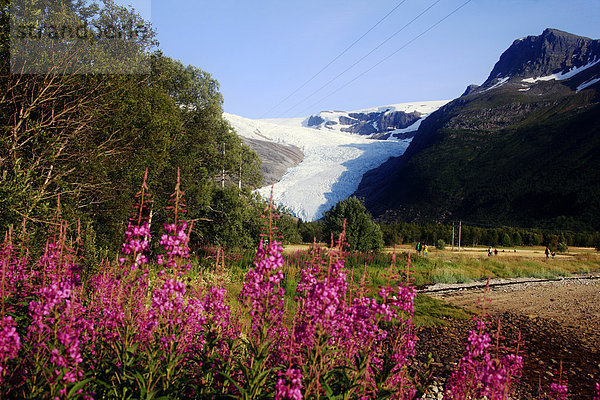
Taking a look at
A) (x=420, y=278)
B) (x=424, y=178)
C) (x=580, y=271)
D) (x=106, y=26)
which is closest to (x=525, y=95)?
(x=424, y=178)

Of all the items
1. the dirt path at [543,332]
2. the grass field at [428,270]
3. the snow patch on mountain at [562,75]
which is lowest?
the dirt path at [543,332]

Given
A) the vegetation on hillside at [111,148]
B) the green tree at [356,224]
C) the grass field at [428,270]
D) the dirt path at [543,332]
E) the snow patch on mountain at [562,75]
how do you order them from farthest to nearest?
the snow patch on mountain at [562,75] < the green tree at [356,224] < the grass field at [428,270] < the vegetation on hillside at [111,148] < the dirt path at [543,332]

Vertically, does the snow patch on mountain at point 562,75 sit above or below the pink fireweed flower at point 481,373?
above

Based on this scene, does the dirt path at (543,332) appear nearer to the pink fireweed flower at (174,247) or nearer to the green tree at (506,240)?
the pink fireweed flower at (174,247)

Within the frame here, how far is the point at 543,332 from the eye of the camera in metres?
13.5

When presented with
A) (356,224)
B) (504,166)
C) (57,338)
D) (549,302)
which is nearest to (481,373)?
(57,338)

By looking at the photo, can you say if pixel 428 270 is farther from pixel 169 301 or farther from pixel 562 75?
pixel 562 75

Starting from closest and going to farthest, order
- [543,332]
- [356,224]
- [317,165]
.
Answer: [543,332] → [356,224] → [317,165]

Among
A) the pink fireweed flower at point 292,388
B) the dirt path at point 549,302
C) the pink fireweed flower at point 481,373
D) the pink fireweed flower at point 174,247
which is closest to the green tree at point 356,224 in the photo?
the dirt path at point 549,302

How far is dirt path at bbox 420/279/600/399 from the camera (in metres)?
9.25

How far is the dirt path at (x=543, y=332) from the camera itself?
9250mm

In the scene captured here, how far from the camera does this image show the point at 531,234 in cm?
6091

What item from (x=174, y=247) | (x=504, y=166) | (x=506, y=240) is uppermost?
(x=504, y=166)

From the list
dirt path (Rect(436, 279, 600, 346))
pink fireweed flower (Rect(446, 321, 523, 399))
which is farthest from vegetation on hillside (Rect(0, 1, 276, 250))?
dirt path (Rect(436, 279, 600, 346))
